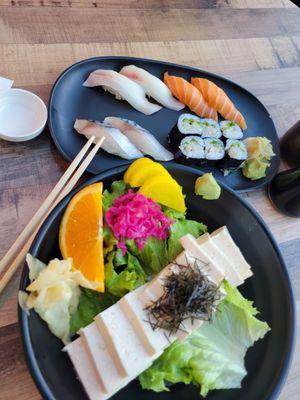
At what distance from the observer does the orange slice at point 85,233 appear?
44.2 inches

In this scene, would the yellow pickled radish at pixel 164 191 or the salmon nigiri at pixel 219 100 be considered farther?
the salmon nigiri at pixel 219 100

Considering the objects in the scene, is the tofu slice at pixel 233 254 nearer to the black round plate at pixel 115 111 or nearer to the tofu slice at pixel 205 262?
the tofu slice at pixel 205 262

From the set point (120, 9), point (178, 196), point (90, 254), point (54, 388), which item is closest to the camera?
point (54, 388)

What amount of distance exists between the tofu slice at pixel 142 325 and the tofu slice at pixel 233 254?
0.28 metres

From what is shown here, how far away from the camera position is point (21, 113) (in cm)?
150

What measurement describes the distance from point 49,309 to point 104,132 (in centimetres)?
66

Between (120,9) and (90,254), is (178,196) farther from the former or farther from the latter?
(120,9)

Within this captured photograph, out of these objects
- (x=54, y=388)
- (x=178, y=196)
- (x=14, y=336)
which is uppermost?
(x=178, y=196)

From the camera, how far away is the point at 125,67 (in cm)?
170

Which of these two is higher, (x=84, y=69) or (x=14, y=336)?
(x=84, y=69)

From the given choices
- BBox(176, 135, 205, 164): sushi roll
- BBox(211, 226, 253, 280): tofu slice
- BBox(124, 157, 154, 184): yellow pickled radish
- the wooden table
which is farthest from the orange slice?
BBox(176, 135, 205, 164): sushi roll

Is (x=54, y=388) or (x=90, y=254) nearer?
(x=54, y=388)

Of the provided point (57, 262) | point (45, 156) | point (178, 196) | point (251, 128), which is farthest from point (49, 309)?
point (251, 128)

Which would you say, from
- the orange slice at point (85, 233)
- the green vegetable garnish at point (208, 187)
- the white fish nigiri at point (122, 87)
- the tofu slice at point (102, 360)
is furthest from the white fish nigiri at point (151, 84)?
the tofu slice at point (102, 360)
